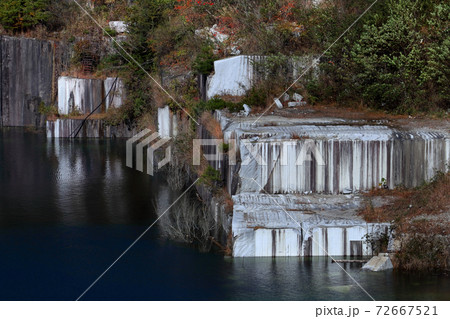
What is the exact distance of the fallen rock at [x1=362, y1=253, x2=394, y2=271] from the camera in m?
15.8

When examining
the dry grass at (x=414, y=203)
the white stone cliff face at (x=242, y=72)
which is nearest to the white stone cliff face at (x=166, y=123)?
the white stone cliff face at (x=242, y=72)

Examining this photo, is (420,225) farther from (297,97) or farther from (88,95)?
(88,95)

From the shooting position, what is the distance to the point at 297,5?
102 feet

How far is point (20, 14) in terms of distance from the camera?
4578cm

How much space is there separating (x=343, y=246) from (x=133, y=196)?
976cm

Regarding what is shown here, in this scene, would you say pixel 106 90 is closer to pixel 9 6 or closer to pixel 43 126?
pixel 43 126

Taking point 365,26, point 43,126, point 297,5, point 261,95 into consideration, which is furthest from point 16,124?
point 365,26

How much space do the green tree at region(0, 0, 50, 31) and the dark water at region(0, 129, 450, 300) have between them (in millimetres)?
22888

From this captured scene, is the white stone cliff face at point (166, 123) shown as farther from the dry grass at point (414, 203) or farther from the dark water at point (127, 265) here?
the dry grass at point (414, 203)

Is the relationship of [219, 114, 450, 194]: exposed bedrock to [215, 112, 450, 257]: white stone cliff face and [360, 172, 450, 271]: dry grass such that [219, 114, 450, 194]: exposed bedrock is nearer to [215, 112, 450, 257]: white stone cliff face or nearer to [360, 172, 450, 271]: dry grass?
[215, 112, 450, 257]: white stone cliff face

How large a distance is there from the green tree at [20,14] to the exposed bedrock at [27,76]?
87.0 inches

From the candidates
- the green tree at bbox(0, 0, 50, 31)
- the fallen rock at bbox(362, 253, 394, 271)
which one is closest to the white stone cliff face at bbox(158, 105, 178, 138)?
the fallen rock at bbox(362, 253, 394, 271)

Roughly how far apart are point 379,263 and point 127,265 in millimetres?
5741

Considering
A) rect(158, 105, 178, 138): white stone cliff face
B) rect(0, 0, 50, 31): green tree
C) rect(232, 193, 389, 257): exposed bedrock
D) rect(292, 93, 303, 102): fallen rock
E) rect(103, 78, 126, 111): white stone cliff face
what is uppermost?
rect(0, 0, 50, 31): green tree
